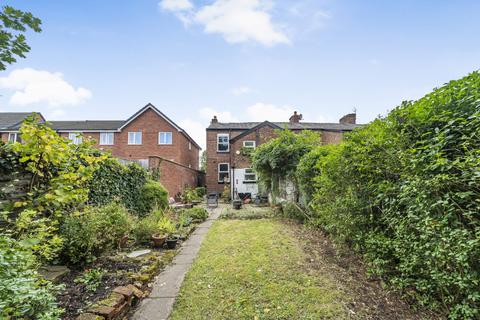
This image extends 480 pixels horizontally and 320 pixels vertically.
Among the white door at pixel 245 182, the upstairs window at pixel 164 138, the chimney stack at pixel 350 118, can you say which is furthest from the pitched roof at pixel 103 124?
the chimney stack at pixel 350 118

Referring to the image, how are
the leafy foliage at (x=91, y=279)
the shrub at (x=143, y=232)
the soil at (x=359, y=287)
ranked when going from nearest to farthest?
1. the soil at (x=359, y=287)
2. the leafy foliage at (x=91, y=279)
3. the shrub at (x=143, y=232)

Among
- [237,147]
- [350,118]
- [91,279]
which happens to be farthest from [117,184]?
[350,118]

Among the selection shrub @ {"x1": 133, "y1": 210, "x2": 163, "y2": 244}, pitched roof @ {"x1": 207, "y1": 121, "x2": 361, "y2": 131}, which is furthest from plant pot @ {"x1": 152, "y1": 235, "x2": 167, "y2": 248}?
pitched roof @ {"x1": 207, "y1": 121, "x2": 361, "y2": 131}

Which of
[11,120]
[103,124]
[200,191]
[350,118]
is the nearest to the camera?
[200,191]

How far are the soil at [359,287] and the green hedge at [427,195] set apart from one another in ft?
0.57

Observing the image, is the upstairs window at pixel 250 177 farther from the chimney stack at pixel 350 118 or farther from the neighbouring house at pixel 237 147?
the chimney stack at pixel 350 118

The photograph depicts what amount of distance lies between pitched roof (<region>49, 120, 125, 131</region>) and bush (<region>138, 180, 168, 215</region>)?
14.8 meters

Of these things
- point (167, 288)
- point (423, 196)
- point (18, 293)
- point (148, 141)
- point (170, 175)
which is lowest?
point (167, 288)

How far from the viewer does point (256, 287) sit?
3072mm

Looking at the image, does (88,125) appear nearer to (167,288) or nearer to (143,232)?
(143,232)

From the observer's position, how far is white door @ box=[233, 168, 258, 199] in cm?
1659

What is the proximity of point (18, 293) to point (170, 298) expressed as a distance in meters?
1.91

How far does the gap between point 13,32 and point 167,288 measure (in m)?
4.65

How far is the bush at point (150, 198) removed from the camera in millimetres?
7741
